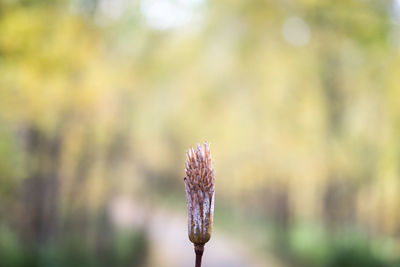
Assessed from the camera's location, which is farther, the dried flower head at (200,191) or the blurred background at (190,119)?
the blurred background at (190,119)

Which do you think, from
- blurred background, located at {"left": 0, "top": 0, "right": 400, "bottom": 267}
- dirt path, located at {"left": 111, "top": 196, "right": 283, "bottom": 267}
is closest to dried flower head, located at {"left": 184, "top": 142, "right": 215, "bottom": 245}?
blurred background, located at {"left": 0, "top": 0, "right": 400, "bottom": 267}

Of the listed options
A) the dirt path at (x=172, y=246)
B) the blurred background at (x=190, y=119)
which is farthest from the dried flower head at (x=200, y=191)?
the dirt path at (x=172, y=246)

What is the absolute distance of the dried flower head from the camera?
894mm

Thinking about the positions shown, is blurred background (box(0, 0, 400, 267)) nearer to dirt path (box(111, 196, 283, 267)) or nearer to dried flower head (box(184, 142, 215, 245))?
dirt path (box(111, 196, 283, 267))

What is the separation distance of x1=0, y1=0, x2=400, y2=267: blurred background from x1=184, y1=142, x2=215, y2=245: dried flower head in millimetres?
4490

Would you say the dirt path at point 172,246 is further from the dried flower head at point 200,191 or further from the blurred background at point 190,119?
the dried flower head at point 200,191

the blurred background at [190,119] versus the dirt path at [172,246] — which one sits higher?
the blurred background at [190,119]

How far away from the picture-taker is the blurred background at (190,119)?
669 cm

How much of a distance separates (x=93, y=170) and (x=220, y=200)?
39.9ft

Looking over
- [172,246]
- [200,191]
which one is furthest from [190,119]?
[200,191]

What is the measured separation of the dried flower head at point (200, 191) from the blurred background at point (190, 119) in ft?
14.7

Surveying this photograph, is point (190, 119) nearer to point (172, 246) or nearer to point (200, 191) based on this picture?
point (172, 246)

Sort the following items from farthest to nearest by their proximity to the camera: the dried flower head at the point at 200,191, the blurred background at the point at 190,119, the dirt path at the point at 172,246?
the dirt path at the point at 172,246
the blurred background at the point at 190,119
the dried flower head at the point at 200,191

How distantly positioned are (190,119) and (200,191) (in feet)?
35.8
